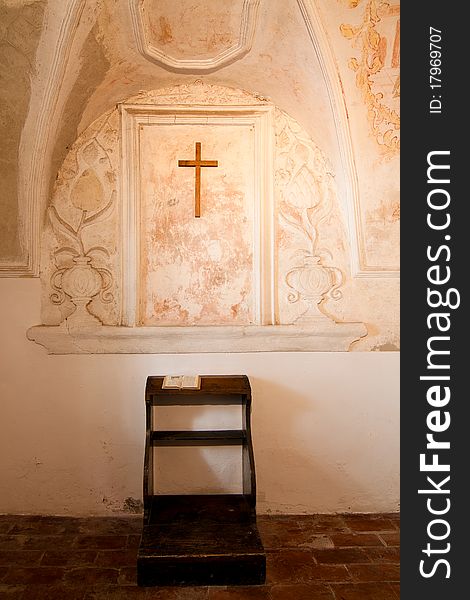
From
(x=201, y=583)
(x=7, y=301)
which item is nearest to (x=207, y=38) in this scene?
(x=7, y=301)

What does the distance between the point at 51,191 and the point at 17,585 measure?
8.92ft

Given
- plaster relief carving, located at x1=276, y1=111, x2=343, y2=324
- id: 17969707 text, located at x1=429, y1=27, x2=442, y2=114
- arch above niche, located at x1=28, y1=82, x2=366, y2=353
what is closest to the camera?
id: 17969707 text, located at x1=429, y1=27, x2=442, y2=114

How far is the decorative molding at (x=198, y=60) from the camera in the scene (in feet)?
12.3

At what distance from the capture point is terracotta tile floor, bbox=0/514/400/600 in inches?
125

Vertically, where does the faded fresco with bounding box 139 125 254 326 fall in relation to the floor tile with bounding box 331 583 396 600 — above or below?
above

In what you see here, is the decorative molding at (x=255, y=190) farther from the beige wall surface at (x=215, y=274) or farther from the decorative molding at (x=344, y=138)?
the decorative molding at (x=344, y=138)

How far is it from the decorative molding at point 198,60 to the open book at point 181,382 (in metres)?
2.29

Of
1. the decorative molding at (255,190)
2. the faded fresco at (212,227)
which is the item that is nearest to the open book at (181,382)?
the faded fresco at (212,227)

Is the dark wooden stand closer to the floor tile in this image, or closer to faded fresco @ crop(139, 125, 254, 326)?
the floor tile

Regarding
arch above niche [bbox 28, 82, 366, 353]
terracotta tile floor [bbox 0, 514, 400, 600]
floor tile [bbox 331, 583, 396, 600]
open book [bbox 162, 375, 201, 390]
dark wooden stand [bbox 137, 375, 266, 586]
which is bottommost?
floor tile [bbox 331, 583, 396, 600]

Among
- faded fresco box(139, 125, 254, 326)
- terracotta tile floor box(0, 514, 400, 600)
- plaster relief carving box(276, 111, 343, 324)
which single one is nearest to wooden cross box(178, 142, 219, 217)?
faded fresco box(139, 125, 254, 326)

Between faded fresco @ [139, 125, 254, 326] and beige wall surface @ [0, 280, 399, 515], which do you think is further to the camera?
faded fresco @ [139, 125, 254, 326]

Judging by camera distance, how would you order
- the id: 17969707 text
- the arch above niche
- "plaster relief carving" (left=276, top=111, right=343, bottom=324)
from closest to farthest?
the id: 17969707 text
the arch above niche
"plaster relief carving" (left=276, top=111, right=343, bottom=324)

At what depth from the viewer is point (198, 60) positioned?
4.23 m
